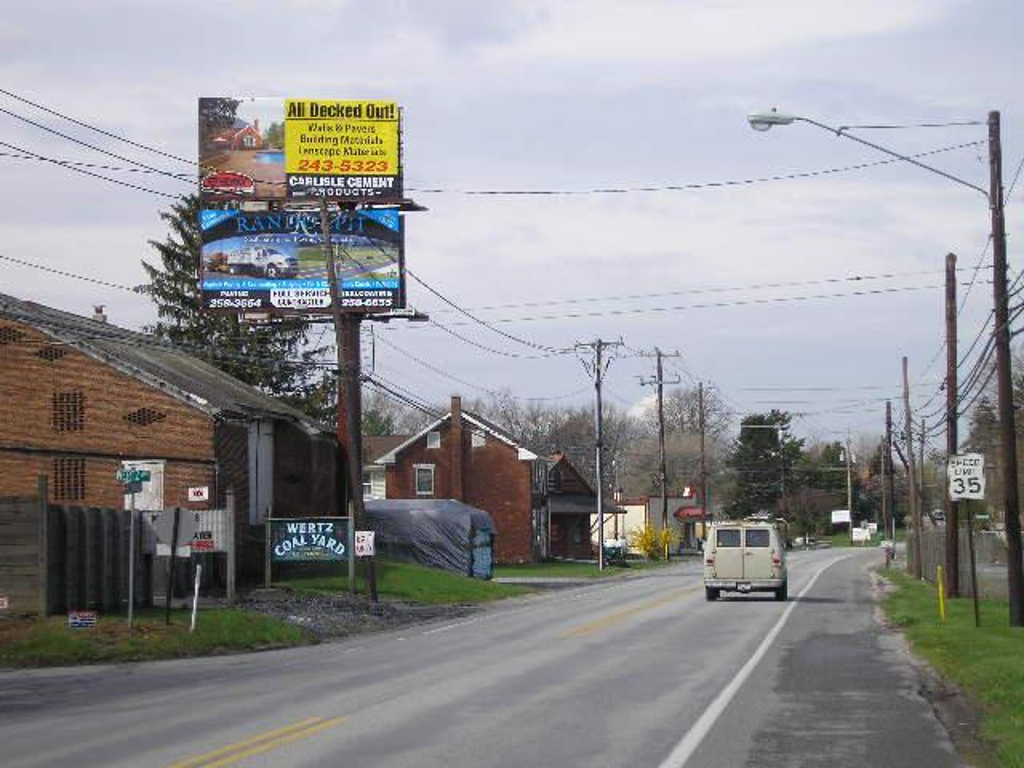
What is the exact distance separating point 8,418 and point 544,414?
111602mm

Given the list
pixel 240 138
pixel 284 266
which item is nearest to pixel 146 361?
pixel 284 266

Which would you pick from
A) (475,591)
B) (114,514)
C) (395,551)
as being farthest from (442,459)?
(114,514)

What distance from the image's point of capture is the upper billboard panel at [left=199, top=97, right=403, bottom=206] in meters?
48.8

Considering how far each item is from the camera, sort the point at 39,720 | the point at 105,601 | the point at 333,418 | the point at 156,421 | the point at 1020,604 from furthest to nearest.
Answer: the point at 333,418 < the point at 156,421 < the point at 105,601 < the point at 1020,604 < the point at 39,720

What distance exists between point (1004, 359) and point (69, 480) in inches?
1028

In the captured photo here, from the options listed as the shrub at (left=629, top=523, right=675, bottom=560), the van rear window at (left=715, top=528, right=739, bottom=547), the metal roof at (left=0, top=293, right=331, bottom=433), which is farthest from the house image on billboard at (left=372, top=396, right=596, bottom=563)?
the van rear window at (left=715, top=528, right=739, bottom=547)

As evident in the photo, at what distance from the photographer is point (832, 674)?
1983 cm

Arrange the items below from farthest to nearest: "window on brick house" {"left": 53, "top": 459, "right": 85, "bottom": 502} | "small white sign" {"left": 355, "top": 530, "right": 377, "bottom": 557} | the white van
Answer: "window on brick house" {"left": 53, "top": 459, "right": 85, "bottom": 502}
the white van
"small white sign" {"left": 355, "top": 530, "right": 377, "bottom": 557}

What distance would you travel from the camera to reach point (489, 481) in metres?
81.6

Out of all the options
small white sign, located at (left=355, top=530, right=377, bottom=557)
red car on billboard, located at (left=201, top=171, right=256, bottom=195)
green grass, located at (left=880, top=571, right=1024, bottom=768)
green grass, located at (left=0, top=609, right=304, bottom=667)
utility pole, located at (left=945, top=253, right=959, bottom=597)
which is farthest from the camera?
red car on billboard, located at (left=201, top=171, right=256, bottom=195)

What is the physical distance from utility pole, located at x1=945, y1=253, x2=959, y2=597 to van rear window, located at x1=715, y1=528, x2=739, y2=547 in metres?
5.59

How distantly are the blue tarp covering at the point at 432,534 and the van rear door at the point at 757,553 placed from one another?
16.2 metres

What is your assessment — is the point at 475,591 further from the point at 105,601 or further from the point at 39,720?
the point at 39,720

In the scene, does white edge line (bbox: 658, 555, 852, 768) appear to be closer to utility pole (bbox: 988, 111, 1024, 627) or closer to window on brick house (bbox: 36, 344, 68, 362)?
utility pole (bbox: 988, 111, 1024, 627)
